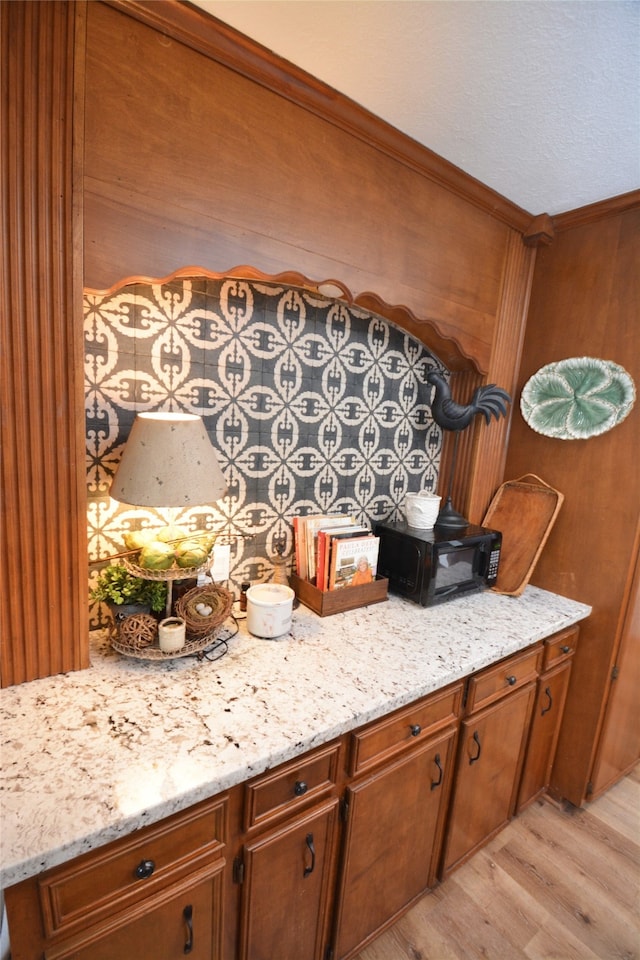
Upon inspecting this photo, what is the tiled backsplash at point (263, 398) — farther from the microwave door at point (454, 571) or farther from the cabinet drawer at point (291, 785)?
the cabinet drawer at point (291, 785)

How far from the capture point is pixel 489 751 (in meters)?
1.46

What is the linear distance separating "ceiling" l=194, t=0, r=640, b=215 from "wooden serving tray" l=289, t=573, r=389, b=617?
4.68 feet

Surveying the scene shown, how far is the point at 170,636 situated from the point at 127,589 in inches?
7.0

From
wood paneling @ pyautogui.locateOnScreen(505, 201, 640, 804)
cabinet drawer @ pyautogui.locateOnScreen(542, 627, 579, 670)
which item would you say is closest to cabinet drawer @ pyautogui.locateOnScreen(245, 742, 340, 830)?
cabinet drawer @ pyautogui.locateOnScreen(542, 627, 579, 670)

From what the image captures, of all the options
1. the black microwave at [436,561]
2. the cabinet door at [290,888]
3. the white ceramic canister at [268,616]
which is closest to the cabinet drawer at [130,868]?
the cabinet door at [290,888]

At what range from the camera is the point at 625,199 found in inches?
61.1

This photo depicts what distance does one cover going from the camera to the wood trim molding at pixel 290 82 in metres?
0.93

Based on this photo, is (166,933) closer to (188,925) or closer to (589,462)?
(188,925)

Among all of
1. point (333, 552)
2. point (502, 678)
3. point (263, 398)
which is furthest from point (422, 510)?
point (263, 398)

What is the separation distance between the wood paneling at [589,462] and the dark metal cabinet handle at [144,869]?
1.69 metres

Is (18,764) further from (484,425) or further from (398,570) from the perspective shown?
(484,425)

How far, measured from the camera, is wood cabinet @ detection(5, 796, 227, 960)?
69 centimetres

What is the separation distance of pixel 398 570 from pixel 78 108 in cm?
154

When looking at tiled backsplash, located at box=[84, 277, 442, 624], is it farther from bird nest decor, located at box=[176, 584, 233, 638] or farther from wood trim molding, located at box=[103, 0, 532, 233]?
wood trim molding, located at box=[103, 0, 532, 233]
